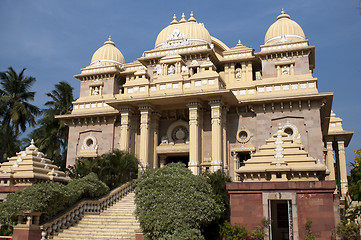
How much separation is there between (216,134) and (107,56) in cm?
1585

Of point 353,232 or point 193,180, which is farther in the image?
point 193,180

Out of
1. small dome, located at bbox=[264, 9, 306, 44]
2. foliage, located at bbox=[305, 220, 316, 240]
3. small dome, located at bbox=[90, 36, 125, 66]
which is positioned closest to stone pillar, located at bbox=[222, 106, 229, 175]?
small dome, located at bbox=[264, 9, 306, 44]

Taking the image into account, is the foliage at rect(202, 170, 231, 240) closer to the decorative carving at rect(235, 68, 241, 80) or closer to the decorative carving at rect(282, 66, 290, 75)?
the decorative carving at rect(282, 66, 290, 75)

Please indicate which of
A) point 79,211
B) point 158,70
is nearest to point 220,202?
point 79,211

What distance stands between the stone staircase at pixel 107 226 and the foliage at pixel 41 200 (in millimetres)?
1162

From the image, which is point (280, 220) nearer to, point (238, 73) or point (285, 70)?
point (285, 70)

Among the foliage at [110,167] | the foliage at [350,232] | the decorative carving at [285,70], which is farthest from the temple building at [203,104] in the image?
the foliage at [350,232]

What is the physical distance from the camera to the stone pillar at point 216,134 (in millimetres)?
25172

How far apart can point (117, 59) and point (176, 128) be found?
11.2 m

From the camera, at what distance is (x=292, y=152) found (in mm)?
16703

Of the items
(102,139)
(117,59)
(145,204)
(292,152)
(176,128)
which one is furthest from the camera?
(117,59)

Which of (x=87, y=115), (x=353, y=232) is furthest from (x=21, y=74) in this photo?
(x=353, y=232)

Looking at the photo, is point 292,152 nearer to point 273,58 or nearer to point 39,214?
point 39,214

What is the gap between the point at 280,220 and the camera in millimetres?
18531
